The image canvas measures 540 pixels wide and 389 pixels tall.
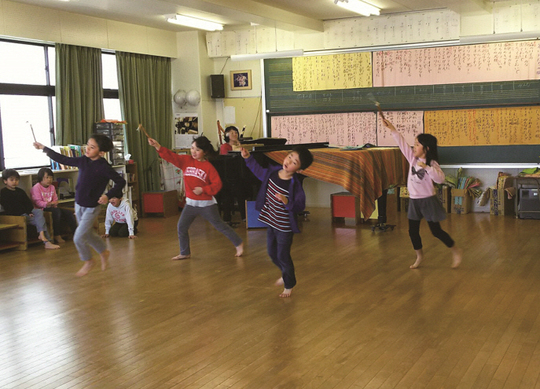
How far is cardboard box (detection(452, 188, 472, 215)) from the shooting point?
29.9 feet

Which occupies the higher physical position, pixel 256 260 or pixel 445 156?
pixel 445 156

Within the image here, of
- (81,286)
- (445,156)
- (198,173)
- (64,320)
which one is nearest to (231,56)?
(445,156)

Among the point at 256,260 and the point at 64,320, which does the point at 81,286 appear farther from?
the point at 256,260

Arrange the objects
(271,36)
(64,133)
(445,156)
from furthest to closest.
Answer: (271,36) < (445,156) < (64,133)

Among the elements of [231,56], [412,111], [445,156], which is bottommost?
[445,156]

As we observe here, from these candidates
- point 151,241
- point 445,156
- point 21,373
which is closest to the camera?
point 21,373

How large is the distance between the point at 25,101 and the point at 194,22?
2.70 metres

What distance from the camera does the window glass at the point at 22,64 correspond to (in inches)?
320

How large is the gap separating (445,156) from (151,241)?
4609 millimetres

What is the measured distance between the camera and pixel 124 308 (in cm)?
477

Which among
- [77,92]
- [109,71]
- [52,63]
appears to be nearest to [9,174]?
[77,92]

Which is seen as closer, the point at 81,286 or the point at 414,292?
the point at 414,292

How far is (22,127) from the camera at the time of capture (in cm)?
845

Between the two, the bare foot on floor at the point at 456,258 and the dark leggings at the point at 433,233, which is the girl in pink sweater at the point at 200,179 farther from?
the bare foot on floor at the point at 456,258
